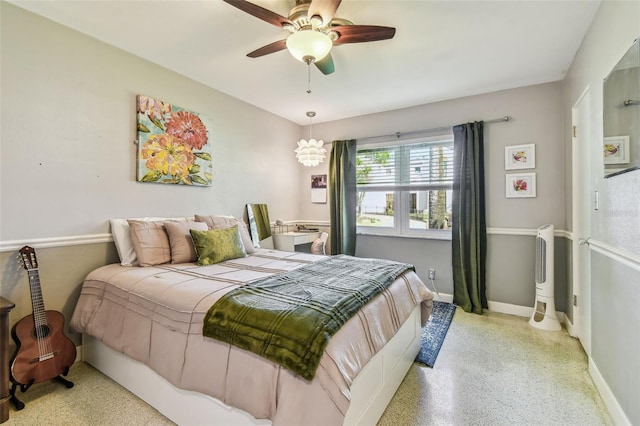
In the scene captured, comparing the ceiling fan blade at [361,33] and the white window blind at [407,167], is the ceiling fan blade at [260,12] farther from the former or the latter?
the white window blind at [407,167]

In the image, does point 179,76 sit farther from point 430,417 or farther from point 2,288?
point 430,417

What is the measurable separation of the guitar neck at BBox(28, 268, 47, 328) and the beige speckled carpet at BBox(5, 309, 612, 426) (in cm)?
49

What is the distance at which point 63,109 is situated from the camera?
7.08 feet

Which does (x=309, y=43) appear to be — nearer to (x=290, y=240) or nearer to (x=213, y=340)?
(x=213, y=340)

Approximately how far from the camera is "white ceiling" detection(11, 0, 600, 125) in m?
1.95

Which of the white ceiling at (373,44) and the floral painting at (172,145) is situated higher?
the white ceiling at (373,44)

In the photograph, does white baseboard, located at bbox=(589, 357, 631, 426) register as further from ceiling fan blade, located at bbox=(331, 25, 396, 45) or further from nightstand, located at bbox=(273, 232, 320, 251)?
nightstand, located at bbox=(273, 232, 320, 251)

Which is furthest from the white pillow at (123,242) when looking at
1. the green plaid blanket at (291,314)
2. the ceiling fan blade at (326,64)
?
the ceiling fan blade at (326,64)

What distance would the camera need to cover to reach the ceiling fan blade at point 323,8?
153 centimetres

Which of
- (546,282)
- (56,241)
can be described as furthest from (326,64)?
(546,282)

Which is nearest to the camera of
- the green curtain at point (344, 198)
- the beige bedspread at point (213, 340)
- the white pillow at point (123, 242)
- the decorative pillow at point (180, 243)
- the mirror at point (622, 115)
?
the beige bedspread at point (213, 340)

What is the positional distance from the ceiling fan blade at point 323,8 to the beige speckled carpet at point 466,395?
231 cm

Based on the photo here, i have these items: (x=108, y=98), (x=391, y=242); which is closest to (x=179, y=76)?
(x=108, y=98)

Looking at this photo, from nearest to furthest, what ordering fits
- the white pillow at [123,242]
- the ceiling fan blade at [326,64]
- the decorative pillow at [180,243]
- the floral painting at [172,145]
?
the ceiling fan blade at [326,64]
the white pillow at [123,242]
the decorative pillow at [180,243]
the floral painting at [172,145]
